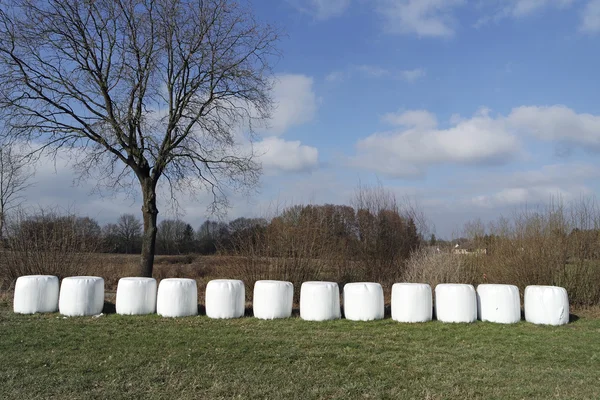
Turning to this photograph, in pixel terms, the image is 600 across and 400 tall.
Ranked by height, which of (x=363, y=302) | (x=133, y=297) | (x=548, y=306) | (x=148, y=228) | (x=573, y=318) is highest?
(x=148, y=228)

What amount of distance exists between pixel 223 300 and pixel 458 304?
13.9 ft

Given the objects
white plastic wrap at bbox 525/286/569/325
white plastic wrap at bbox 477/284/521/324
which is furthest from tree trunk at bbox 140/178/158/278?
white plastic wrap at bbox 525/286/569/325

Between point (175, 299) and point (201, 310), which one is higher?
point (175, 299)

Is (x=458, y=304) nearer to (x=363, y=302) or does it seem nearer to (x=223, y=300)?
(x=363, y=302)

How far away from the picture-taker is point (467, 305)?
922cm

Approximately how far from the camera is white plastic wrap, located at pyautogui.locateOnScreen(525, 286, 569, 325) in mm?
9320

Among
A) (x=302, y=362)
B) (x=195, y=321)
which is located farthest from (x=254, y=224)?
(x=302, y=362)

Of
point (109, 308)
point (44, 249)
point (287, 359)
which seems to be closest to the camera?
point (287, 359)

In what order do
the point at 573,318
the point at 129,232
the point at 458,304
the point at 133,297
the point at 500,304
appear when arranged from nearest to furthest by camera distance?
the point at 458,304
the point at 500,304
the point at 133,297
the point at 573,318
the point at 129,232

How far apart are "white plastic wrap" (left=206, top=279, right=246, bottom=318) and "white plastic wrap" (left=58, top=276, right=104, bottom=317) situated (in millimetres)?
2110

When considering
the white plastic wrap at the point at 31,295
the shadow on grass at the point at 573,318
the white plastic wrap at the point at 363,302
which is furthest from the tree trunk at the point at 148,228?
the shadow on grass at the point at 573,318

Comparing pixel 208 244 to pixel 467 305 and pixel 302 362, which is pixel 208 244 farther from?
pixel 302 362

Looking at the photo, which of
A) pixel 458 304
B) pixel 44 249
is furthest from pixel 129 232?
pixel 458 304

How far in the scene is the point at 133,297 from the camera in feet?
30.9
